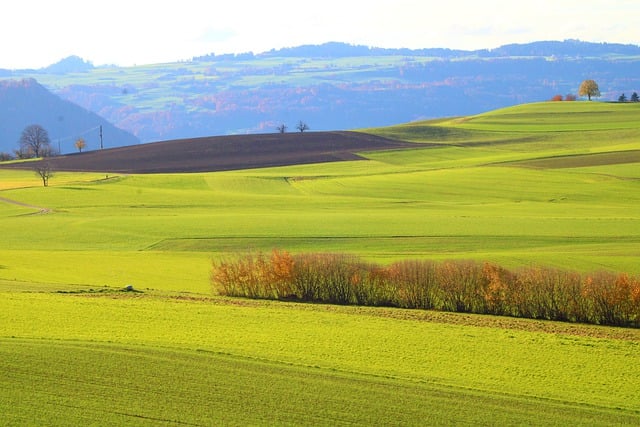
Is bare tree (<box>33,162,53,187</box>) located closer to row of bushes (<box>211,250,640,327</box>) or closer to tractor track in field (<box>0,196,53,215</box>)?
tractor track in field (<box>0,196,53,215</box>)

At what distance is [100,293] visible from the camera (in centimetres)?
3731

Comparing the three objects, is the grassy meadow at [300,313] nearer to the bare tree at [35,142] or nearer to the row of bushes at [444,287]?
the row of bushes at [444,287]

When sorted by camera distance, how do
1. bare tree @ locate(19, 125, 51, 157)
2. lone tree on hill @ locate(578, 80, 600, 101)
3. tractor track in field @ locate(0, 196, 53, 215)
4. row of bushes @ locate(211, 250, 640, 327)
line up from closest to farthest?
row of bushes @ locate(211, 250, 640, 327) → tractor track in field @ locate(0, 196, 53, 215) → bare tree @ locate(19, 125, 51, 157) → lone tree on hill @ locate(578, 80, 600, 101)

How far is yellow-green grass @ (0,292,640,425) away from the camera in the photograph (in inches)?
813

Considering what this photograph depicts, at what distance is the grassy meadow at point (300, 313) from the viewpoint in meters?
21.4

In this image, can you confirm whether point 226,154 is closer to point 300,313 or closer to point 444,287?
point 444,287

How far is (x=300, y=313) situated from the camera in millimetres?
33500

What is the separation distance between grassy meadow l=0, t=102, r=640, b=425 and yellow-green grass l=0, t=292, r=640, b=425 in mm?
79

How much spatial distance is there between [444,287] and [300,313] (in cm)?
713

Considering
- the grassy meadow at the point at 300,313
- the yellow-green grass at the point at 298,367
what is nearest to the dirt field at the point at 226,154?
the grassy meadow at the point at 300,313

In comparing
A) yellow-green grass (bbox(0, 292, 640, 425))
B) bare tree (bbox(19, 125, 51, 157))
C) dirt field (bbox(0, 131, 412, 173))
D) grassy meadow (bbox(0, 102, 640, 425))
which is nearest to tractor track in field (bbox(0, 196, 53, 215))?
grassy meadow (bbox(0, 102, 640, 425))

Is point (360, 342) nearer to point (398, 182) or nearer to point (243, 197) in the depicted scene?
point (243, 197)

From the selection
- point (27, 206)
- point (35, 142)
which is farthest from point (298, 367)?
point (35, 142)

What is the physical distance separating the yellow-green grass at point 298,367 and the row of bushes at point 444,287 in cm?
213
